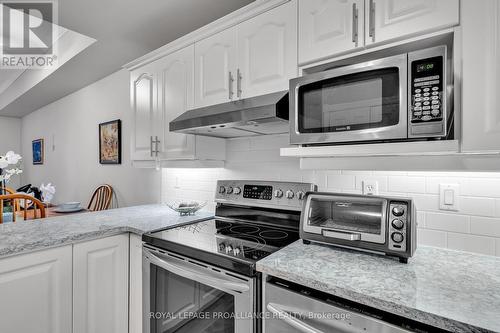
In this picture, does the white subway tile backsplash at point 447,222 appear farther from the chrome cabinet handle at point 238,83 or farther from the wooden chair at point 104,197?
the wooden chair at point 104,197

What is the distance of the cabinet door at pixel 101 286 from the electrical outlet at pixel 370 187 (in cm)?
141

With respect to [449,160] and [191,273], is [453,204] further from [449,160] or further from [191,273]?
[191,273]

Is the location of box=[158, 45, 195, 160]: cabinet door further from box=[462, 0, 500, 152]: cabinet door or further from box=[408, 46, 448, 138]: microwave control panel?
box=[462, 0, 500, 152]: cabinet door

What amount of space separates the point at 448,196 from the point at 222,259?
Result: 1047 mm

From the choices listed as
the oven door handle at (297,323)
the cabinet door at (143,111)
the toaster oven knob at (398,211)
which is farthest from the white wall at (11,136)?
the toaster oven knob at (398,211)

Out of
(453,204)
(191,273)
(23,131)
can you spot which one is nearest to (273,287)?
(191,273)

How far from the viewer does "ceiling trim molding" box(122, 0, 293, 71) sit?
140cm

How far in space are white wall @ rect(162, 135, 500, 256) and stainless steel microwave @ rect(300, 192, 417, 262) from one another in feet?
0.93

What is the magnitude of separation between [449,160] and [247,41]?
1137 millimetres

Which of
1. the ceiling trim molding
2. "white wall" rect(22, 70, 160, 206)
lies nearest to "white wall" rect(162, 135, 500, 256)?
the ceiling trim molding

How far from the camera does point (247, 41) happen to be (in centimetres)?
149

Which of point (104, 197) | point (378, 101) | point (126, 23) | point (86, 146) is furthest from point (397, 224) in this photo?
point (86, 146)

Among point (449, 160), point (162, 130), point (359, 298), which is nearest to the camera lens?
point (359, 298)

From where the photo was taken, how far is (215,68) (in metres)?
1.63
